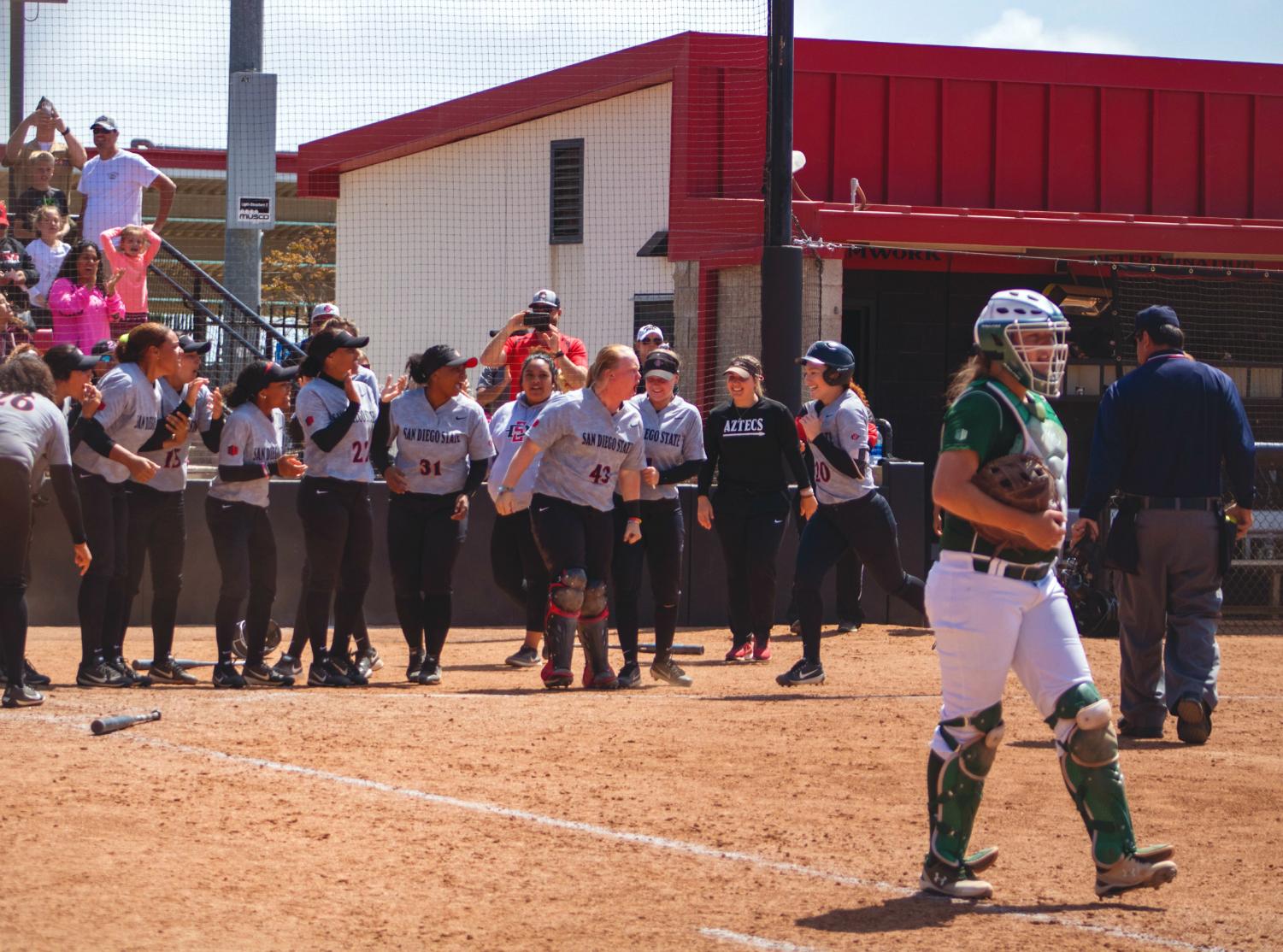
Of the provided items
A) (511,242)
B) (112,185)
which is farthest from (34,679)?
(511,242)

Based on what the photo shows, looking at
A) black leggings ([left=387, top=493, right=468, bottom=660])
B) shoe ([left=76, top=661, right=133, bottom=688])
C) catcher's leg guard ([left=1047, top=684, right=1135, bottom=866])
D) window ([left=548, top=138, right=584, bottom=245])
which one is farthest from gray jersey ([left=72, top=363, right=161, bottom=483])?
window ([left=548, top=138, right=584, bottom=245])

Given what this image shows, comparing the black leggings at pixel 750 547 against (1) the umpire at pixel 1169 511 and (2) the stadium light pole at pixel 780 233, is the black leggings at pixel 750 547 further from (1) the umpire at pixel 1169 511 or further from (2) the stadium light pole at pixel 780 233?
(1) the umpire at pixel 1169 511

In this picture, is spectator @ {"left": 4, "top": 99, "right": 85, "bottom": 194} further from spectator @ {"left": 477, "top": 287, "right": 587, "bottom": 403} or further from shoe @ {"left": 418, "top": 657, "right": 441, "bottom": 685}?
shoe @ {"left": 418, "top": 657, "right": 441, "bottom": 685}

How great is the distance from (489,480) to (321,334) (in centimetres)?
237

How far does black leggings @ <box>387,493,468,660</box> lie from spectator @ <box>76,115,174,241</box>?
6.48 m

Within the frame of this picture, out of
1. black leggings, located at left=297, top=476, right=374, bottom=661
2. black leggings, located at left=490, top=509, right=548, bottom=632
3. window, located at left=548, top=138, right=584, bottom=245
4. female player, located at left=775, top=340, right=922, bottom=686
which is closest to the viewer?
black leggings, located at left=297, top=476, right=374, bottom=661

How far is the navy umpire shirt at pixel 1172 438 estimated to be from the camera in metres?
8.20

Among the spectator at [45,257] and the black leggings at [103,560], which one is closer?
the black leggings at [103,560]

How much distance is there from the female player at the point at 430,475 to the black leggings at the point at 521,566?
2.04 ft

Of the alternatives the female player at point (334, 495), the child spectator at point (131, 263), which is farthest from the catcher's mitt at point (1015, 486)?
the child spectator at point (131, 263)

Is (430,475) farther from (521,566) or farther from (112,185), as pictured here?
(112,185)

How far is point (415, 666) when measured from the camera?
9953 mm

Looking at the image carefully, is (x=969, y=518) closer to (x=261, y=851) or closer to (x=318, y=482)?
(x=261, y=851)

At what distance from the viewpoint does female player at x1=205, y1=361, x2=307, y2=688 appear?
30.7 ft
